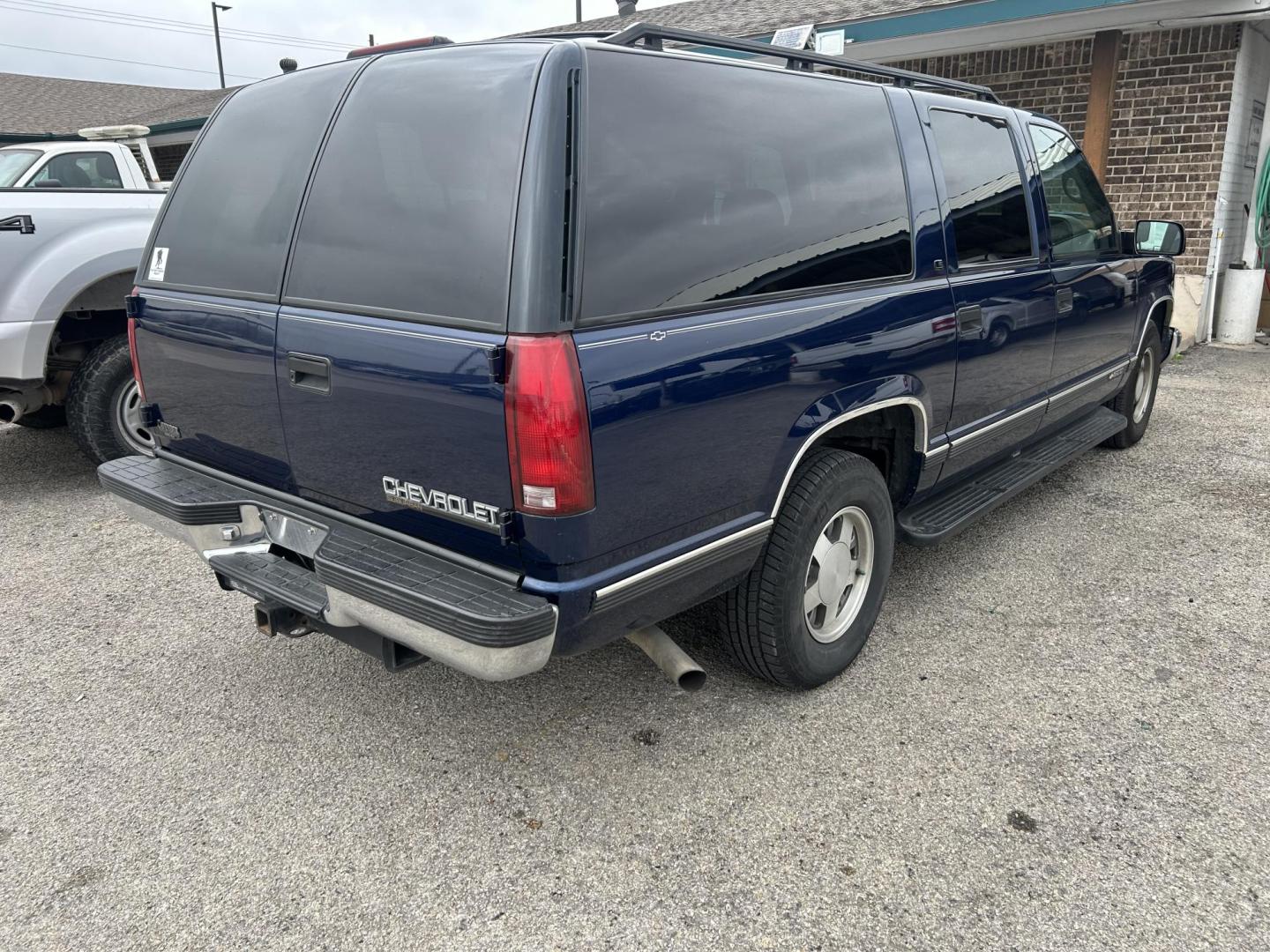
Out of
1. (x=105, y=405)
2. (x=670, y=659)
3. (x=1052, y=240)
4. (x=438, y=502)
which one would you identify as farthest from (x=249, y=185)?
(x=1052, y=240)

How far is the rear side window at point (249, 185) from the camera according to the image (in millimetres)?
2770

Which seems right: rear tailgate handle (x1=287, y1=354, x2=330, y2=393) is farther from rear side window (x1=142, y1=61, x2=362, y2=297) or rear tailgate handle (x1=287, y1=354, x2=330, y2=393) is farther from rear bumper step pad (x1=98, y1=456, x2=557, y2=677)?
rear bumper step pad (x1=98, y1=456, x2=557, y2=677)

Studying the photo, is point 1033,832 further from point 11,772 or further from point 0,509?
point 0,509

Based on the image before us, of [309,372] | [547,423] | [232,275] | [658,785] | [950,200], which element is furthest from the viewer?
[950,200]

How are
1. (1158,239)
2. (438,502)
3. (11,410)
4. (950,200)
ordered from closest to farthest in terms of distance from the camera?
(438,502) < (950,200) < (1158,239) < (11,410)

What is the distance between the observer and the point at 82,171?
21.6 ft

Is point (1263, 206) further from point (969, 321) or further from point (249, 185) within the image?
point (249, 185)

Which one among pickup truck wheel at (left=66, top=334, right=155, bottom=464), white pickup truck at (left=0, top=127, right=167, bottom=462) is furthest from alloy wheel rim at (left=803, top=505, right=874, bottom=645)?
pickup truck wheel at (left=66, top=334, right=155, bottom=464)

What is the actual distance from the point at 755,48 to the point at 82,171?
18.8 feet

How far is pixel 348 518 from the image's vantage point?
266 centimetres

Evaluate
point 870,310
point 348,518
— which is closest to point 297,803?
point 348,518

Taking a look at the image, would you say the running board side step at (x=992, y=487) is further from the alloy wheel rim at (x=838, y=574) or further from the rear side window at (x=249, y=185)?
the rear side window at (x=249, y=185)

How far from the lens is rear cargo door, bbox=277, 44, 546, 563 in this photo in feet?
7.30

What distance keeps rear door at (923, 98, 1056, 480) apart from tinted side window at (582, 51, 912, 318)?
375mm
